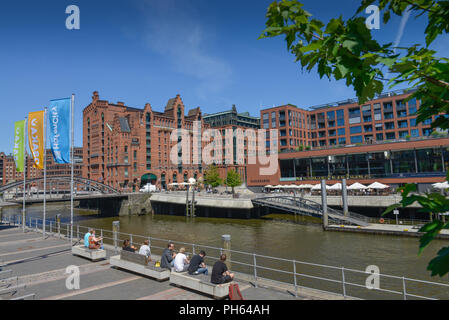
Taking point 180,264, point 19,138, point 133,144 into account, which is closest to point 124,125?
point 133,144

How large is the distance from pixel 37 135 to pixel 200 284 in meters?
19.9

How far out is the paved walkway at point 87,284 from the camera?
10.5m

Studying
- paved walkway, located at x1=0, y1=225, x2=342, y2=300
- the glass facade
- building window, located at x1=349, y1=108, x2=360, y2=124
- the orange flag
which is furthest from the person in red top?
building window, located at x1=349, y1=108, x2=360, y2=124

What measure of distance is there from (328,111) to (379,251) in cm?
6611

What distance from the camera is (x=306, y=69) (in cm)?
296

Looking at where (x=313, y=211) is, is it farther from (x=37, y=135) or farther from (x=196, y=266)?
(x=37, y=135)

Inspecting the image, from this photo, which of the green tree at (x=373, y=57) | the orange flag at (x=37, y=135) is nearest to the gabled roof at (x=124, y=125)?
the orange flag at (x=37, y=135)

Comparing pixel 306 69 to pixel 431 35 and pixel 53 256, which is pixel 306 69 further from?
pixel 53 256

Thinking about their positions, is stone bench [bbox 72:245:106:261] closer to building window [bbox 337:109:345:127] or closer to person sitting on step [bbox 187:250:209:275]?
person sitting on step [bbox 187:250:209:275]

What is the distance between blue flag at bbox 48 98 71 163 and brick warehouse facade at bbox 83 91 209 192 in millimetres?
57176

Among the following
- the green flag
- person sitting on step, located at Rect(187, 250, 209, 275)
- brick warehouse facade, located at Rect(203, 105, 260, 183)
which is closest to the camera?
person sitting on step, located at Rect(187, 250, 209, 275)

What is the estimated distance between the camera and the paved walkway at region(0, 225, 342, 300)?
10.5 metres

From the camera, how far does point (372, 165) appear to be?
2276 inches
